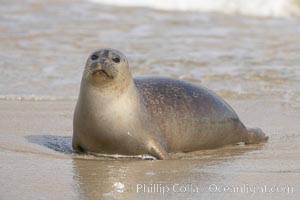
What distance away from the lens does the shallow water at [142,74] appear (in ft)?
14.6

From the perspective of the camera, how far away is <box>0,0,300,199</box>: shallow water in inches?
176

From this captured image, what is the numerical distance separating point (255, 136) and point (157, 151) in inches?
41.6

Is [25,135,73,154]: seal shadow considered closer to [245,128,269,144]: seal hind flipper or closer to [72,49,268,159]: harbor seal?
[72,49,268,159]: harbor seal

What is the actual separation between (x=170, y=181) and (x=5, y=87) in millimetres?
3790

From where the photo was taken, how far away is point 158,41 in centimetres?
1123

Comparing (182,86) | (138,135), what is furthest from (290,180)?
(182,86)

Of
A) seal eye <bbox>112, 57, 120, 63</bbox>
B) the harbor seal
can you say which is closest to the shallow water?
the harbor seal

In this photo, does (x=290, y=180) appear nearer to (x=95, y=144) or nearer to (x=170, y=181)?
(x=170, y=181)

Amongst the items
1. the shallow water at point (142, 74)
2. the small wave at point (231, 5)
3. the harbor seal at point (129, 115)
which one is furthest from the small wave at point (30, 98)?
the small wave at point (231, 5)

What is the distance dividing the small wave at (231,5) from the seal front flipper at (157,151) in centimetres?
1120

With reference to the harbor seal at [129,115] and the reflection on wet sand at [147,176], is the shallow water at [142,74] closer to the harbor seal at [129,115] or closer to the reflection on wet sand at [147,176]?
the reflection on wet sand at [147,176]

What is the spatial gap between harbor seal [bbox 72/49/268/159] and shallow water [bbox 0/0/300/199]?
123mm

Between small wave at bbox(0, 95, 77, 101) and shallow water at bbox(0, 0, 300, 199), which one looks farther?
small wave at bbox(0, 95, 77, 101)

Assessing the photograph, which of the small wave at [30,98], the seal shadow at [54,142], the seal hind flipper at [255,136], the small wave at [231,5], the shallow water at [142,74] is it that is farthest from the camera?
the small wave at [231,5]
